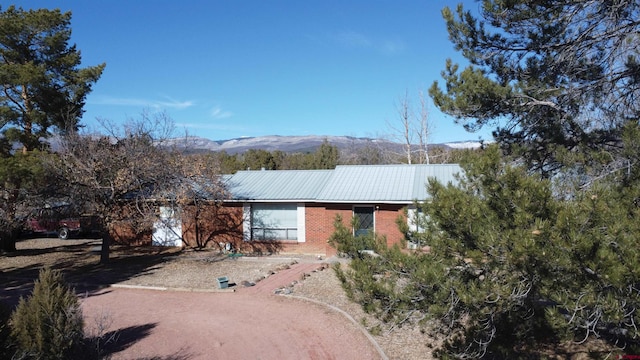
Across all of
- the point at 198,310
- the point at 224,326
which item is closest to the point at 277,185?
the point at 198,310

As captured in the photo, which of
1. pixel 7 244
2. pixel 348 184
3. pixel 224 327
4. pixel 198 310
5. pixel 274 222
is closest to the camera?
pixel 224 327

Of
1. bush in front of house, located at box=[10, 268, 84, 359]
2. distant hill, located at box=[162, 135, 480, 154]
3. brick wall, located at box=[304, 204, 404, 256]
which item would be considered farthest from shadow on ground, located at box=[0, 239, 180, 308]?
brick wall, located at box=[304, 204, 404, 256]

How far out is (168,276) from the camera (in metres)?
15.0

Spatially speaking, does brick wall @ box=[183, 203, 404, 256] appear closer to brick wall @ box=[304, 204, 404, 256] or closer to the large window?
brick wall @ box=[304, 204, 404, 256]

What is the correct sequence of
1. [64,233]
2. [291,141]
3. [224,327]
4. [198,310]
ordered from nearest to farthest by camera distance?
[224,327] → [198,310] → [64,233] → [291,141]

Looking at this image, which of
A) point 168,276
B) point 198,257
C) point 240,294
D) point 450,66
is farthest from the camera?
point 198,257

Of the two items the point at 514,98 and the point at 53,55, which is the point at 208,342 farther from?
the point at 53,55

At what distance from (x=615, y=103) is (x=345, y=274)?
5716 millimetres

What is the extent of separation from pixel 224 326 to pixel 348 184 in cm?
1021

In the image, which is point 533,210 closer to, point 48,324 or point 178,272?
point 48,324

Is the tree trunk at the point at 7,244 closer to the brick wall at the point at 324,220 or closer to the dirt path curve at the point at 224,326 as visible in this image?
the dirt path curve at the point at 224,326

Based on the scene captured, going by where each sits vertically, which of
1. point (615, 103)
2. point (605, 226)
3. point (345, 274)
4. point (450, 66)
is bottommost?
point (345, 274)

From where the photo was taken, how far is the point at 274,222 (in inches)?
764

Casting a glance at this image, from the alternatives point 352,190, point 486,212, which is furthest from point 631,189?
point 352,190
